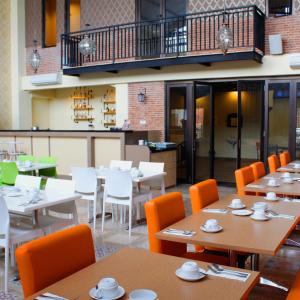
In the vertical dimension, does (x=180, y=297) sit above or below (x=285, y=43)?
below

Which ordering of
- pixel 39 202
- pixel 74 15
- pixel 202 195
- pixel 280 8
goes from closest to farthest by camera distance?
pixel 202 195 < pixel 39 202 < pixel 280 8 < pixel 74 15

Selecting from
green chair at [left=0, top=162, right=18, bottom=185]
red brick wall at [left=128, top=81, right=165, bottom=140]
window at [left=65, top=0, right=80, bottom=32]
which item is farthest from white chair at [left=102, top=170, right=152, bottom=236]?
window at [left=65, top=0, right=80, bottom=32]

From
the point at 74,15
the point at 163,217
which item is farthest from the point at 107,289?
the point at 74,15

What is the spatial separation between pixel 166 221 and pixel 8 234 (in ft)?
4.90

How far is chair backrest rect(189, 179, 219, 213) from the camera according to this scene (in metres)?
3.45

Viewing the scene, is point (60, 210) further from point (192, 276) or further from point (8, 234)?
point (192, 276)

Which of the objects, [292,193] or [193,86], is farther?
[193,86]

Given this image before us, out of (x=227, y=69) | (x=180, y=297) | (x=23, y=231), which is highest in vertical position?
(x=227, y=69)

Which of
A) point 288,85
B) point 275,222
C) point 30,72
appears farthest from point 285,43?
point 30,72

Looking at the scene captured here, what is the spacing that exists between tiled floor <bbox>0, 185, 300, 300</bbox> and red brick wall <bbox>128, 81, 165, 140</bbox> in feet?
14.8

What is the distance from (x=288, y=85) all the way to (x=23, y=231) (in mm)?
6992

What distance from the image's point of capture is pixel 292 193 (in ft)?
13.2

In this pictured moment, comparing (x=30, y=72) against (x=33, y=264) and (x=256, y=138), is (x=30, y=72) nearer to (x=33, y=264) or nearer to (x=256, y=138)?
(x=256, y=138)

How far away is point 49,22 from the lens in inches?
533
